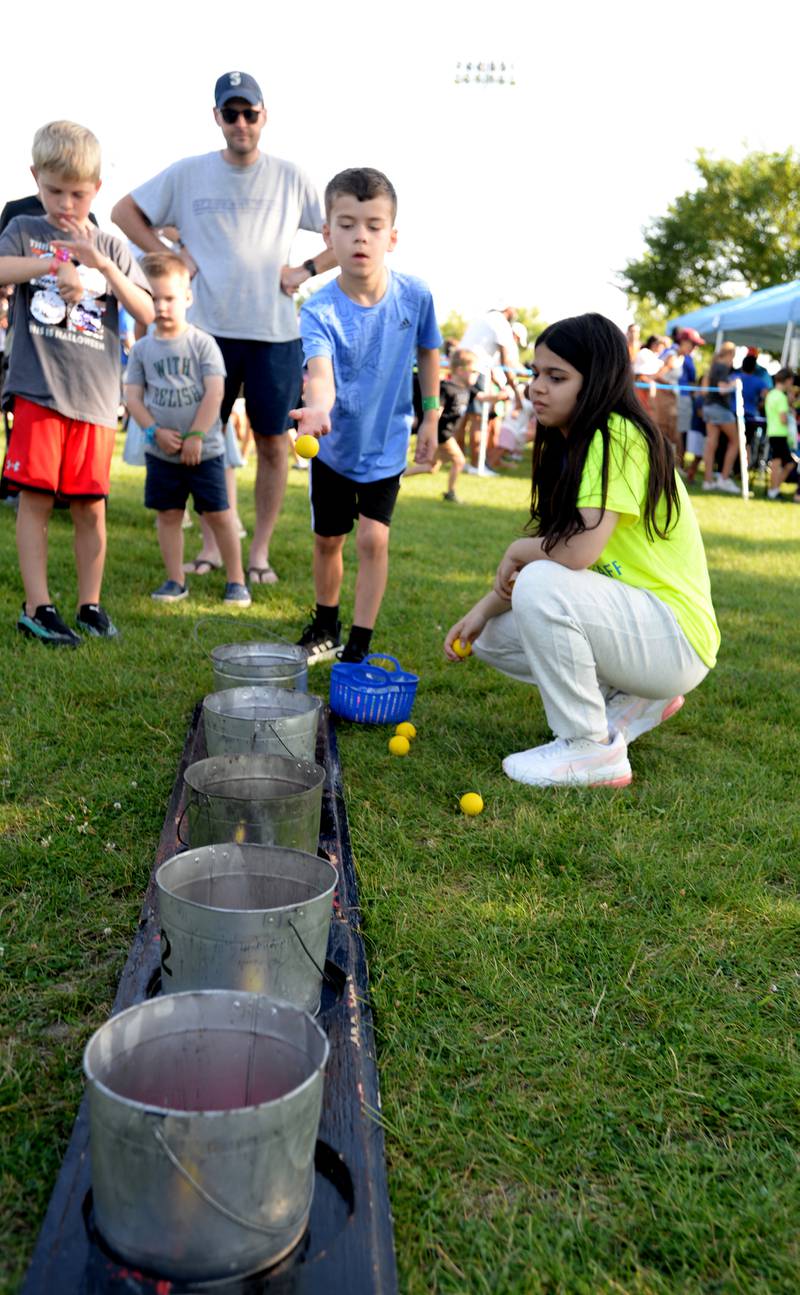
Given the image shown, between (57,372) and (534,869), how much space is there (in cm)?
278

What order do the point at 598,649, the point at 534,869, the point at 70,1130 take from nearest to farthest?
1. the point at 70,1130
2. the point at 534,869
3. the point at 598,649

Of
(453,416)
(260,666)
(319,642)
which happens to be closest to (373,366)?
(319,642)

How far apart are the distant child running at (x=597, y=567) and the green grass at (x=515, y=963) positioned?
244mm

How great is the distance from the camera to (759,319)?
17531 mm

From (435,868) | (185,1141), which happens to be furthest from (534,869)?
(185,1141)

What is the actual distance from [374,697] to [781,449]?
40.3 feet

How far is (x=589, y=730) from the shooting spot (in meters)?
3.36

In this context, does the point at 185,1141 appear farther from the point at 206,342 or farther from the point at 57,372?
the point at 206,342

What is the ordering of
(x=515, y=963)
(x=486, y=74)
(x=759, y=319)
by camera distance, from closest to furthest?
(x=515, y=963) < (x=759, y=319) < (x=486, y=74)

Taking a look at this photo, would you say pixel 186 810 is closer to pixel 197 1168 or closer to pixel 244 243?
pixel 197 1168

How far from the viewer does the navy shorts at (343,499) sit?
4.31m

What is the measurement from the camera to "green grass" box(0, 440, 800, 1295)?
1.64m

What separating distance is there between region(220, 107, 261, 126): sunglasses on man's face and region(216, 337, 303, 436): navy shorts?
98 cm

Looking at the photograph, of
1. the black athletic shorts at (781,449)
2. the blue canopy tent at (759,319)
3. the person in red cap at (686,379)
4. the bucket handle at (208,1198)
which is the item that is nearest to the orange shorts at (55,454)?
the bucket handle at (208,1198)
